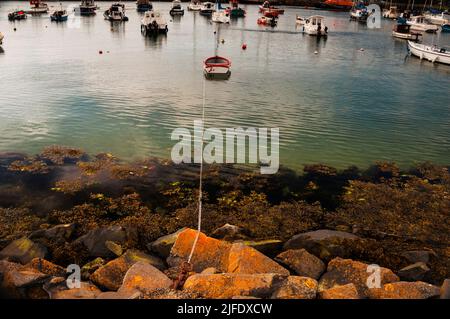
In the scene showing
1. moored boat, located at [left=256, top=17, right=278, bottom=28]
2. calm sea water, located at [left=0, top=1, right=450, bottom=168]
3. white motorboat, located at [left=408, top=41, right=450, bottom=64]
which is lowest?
calm sea water, located at [left=0, top=1, right=450, bottom=168]

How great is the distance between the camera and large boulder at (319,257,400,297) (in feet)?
39.3

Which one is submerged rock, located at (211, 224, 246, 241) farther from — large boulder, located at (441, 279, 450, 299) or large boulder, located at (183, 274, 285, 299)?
large boulder, located at (441, 279, 450, 299)

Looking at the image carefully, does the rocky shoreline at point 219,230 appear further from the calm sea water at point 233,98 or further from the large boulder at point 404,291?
the calm sea water at point 233,98

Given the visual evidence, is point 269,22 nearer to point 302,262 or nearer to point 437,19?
point 437,19

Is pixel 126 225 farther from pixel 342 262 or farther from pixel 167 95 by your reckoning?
pixel 167 95

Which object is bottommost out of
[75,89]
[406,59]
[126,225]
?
[126,225]

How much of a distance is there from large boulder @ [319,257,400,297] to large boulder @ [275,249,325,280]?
33 centimetres

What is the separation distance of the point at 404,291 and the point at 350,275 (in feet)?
5.55

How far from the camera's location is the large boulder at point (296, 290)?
10.5m

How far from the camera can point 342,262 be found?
12914mm

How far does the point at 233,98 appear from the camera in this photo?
3741 cm

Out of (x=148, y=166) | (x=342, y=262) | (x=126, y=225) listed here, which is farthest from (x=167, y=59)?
(x=342, y=262)

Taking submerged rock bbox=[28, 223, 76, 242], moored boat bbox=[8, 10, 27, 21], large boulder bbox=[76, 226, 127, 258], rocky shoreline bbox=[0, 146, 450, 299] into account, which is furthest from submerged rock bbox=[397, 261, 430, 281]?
moored boat bbox=[8, 10, 27, 21]

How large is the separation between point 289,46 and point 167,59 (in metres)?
29.8
